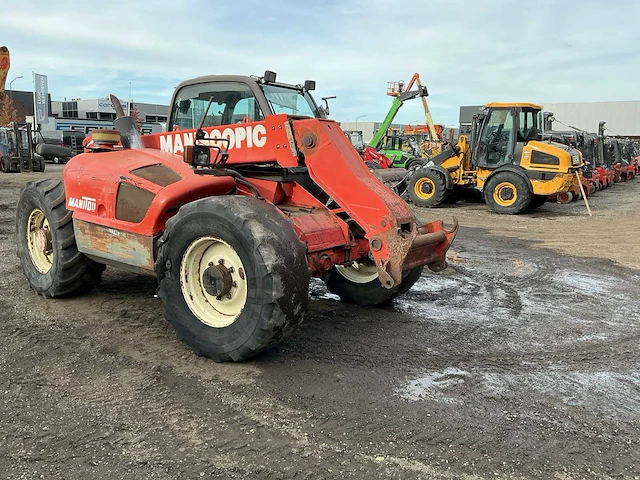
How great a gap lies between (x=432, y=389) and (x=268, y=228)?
1.47m

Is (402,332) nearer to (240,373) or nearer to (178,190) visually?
(240,373)

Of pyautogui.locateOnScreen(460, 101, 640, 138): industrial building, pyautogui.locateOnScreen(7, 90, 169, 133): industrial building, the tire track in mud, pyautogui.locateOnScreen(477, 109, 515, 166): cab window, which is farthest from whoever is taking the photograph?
pyautogui.locateOnScreen(460, 101, 640, 138): industrial building

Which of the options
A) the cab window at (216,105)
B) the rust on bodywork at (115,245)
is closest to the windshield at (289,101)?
the cab window at (216,105)

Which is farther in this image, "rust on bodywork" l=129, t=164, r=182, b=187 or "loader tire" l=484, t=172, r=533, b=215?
"loader tire" l=484, t=172, r=533, b=215

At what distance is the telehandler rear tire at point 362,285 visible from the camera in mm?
5098

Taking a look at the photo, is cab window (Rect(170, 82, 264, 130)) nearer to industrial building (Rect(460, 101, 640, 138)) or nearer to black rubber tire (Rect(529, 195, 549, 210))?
black rubber tire (Rect(529, 195, 549, 210))

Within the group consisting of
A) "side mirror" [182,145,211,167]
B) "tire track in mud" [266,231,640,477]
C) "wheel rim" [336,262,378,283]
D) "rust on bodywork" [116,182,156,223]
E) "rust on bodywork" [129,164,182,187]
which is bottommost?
"tire track in mud" [266,231,640,477]

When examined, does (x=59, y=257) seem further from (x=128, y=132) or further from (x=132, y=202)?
(x=128, y=132)

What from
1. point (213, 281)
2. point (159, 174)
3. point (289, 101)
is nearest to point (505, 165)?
point (289, 101)

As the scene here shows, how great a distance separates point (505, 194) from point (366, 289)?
9.25m

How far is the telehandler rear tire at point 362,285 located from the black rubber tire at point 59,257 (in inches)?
89.4

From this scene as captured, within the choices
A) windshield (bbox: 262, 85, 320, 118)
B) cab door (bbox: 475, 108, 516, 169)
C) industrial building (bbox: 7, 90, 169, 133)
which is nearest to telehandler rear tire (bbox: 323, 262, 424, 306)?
windshield (bbox: 262, 85, 320, 118)

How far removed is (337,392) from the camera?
3.47m

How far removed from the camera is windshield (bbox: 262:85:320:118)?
17.1 ft
